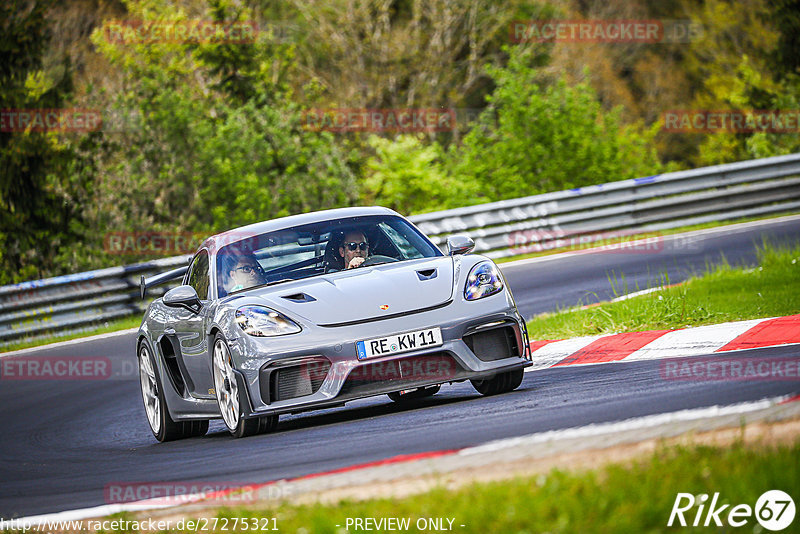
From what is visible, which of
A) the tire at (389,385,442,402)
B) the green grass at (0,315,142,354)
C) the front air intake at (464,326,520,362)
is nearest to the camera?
the front air intake at (464,326,520,362)

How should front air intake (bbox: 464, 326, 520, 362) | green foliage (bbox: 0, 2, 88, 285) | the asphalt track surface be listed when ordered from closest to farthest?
the asphalt track surface < front air intake (bbox: 464, 326, 520, 362) < green foliage (bbox: 0, 2, 88, 285)

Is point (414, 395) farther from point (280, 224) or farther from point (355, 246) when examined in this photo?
point (280, 224)

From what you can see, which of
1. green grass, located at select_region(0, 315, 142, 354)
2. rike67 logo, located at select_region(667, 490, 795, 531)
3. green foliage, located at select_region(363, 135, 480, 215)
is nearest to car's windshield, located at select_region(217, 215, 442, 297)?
rike67 logo, located at select_region(667, 490, 795, 531)

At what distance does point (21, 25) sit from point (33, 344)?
7.63 meters

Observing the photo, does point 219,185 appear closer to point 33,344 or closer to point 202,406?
point 33,344

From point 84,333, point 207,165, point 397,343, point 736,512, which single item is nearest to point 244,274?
point 397,343

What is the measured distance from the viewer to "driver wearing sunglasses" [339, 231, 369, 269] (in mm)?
8125

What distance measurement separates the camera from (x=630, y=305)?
10.2m

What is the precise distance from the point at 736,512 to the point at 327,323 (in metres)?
3.80

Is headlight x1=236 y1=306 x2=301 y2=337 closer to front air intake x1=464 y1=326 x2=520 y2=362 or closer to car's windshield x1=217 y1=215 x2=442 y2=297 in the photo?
car's windshield x1=217 y1=215 x2=442 y2=297

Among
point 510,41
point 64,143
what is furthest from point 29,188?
point 510,41

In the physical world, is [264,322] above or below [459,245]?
below

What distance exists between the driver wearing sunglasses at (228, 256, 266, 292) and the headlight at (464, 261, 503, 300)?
1433 mm

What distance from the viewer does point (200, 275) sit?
28.3 ft
